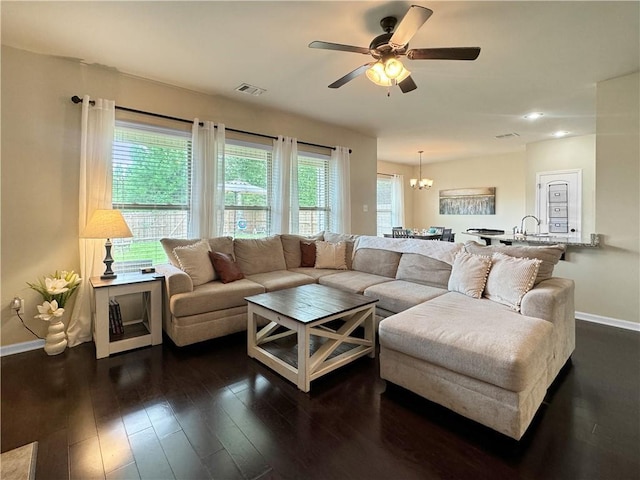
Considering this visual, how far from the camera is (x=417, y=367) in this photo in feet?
6.44

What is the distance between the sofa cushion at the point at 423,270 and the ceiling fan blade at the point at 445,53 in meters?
1.87

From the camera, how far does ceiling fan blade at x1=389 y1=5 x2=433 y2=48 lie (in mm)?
1767

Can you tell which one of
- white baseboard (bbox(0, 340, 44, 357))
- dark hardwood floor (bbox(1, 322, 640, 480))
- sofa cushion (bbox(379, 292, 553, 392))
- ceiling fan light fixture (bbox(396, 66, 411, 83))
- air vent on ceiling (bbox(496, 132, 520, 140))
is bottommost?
dark hardwood floor (bbox(1, 322, 640, 480))

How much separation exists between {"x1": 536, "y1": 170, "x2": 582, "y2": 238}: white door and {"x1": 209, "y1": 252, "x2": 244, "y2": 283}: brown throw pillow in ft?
20.2

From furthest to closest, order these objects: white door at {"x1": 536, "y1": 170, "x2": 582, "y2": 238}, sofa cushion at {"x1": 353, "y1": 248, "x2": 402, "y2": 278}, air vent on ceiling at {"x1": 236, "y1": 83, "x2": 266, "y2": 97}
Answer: white door at {"x1": 536, "y1": 170, "x2": 582, "y2": 238}, sofa cushion at {"x1": 353, "y1": 248, "x2": 402, "y2": 278}, air vent on ceiling at {"x1": 236, "y1": 83, "x2": 266, "y2": 97}

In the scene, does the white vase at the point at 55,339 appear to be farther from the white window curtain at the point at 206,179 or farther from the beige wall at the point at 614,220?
the beige wall at the point at 614,220

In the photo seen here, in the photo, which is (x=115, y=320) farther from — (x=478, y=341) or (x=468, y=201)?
(x=468, y=201)

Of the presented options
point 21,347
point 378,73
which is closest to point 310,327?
point 378,73

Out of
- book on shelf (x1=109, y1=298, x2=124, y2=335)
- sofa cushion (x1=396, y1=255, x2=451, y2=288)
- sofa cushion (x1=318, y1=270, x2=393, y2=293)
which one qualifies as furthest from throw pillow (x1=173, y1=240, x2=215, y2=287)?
sofa cushion (x1=396, y1=255, x2=451, y2=288)

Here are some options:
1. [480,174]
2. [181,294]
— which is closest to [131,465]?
[181,294]

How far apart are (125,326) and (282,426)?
7.49 ft

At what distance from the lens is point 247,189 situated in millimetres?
Answer: 4234

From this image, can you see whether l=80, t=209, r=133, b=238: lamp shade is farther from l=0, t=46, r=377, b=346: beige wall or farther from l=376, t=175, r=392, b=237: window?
l=376, t=175, r=392, b=237: window

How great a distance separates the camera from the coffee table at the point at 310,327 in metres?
2.14
